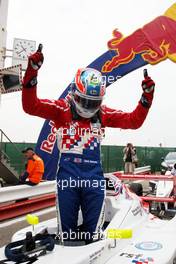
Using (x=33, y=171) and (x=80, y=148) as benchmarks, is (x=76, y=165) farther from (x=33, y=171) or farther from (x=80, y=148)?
(x=33, y=171)

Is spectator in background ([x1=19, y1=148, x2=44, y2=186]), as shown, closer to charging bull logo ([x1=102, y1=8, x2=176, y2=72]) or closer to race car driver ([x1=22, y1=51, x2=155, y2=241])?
charging bull logo ([x1=102, y1=8, x2=176, y2=72])

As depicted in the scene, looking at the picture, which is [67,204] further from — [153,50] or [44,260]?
[153,50]

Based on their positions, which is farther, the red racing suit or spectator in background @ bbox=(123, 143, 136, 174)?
spectator in background @ bbox=(123, 143, 136, 174)

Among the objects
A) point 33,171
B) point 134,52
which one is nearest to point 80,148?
point 33,171

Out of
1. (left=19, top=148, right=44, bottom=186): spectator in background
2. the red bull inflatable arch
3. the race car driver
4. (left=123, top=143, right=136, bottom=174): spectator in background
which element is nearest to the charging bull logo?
the red bull inflatable arch

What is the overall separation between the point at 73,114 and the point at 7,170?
980 cm

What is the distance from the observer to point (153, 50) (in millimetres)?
11680

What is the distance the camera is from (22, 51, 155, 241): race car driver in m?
3.05

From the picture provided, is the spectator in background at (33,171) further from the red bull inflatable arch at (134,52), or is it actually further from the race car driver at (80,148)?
the race car driver at (80,148)

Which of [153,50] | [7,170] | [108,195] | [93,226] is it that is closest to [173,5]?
[153,50]

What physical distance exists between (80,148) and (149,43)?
935 centimetres

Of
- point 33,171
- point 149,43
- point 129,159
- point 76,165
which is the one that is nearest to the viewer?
point 76,165

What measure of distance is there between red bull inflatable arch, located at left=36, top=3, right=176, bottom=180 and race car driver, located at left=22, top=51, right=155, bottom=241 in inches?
332

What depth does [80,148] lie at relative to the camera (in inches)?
122
